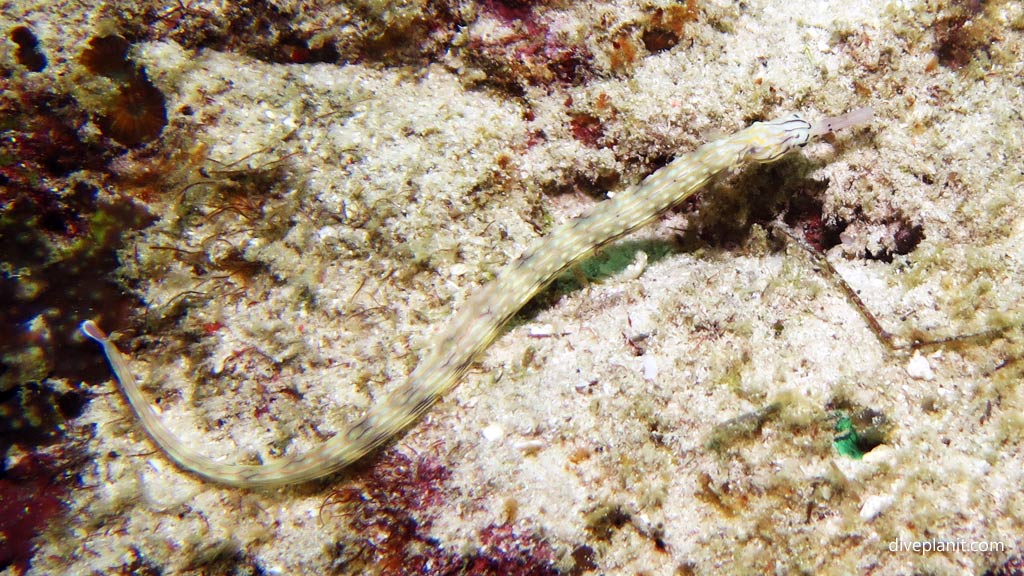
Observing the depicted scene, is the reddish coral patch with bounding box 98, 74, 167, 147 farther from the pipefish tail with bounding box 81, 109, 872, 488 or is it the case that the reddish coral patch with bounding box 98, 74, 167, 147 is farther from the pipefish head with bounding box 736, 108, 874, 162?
the pipefish head with bounding box 736, 108, 874, 162

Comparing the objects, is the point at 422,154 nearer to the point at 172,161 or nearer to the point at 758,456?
the point at 172,161

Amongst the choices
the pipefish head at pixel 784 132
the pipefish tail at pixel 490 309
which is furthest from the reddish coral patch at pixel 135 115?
the pipefish head at pixel 784 132

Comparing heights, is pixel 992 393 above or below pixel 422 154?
above

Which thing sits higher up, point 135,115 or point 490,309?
point 135,115

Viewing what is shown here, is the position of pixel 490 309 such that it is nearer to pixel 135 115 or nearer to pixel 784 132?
pixel 784 132

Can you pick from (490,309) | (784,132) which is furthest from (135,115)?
(784,132)

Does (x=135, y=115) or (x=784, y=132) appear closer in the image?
(x=784, y=132)

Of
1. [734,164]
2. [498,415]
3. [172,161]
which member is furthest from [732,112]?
[172,161]

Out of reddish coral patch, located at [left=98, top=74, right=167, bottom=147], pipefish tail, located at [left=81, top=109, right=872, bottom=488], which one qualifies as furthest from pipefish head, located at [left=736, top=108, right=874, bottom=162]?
reddish coral patch, located at [left=98, top=74, right=167, bottom=147]
